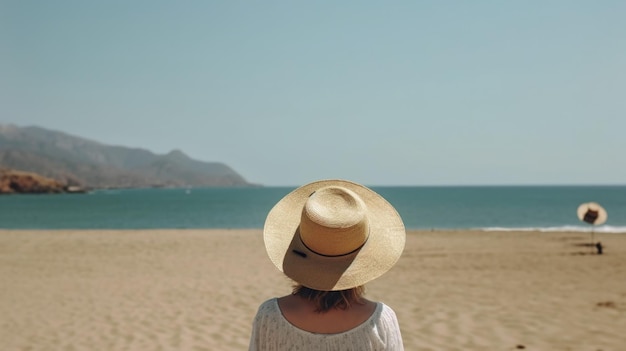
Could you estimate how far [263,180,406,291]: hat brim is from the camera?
6.15ft

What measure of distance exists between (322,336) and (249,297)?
22.7ft

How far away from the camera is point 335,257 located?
191 cm

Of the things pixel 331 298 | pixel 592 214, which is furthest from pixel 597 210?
pixel 331 298

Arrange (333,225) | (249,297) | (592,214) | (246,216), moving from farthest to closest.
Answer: (246,216)
(592,214)
(249,297)
(333,225)

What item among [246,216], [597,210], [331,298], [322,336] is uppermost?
[331,298]

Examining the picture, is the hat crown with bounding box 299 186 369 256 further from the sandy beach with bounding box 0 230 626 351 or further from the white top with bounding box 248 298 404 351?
the sandy beach with bounding box 0 230 626 351

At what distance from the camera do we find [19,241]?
701 inches

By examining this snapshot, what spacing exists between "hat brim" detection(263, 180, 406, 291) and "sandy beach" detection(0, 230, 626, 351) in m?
4.18

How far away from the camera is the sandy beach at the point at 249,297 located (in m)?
6.22

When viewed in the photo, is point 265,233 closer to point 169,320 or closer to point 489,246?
point 169,320

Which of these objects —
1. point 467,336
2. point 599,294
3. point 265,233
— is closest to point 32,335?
point 467,336

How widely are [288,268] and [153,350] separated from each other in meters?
4.54

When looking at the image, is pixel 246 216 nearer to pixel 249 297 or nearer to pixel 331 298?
pixel 249 297

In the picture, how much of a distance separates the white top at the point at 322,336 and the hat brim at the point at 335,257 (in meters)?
0.16
